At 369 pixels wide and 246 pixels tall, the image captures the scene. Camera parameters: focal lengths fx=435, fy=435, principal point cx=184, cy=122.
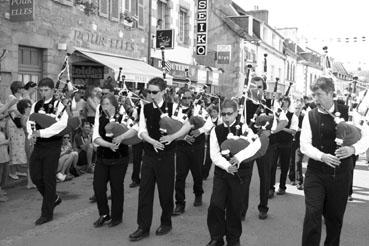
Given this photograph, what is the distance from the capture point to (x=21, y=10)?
404 inches

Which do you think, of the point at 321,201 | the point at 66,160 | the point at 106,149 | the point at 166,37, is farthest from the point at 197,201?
the point at 166,37

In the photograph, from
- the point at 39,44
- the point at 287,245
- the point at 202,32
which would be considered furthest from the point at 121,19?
the point at 287,245

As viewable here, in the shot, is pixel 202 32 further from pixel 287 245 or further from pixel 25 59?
pixel 287 245

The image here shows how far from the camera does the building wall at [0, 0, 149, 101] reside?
1062 centimetres

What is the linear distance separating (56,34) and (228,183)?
9.25m

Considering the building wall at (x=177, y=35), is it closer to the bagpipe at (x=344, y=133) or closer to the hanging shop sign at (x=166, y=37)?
the hanging shop sign at (x=166, y=37)

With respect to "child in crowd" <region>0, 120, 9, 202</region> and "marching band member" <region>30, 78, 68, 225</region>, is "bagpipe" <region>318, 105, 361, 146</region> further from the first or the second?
"child in crowd" <region>0, 120, 9, 202</region>

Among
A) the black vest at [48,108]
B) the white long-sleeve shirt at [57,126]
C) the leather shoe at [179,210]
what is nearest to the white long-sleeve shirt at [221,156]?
the leather shoe at [179,210]

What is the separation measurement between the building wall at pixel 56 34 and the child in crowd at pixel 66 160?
314 centimetres

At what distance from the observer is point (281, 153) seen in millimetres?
7523

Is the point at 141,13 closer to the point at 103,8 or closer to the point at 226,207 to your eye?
the point at 103,8

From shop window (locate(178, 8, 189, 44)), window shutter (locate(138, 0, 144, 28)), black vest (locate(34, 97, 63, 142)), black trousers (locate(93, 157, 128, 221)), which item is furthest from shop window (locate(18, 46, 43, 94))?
shop window (locate(178, 8, 189, 44))

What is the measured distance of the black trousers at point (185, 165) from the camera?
251 inches

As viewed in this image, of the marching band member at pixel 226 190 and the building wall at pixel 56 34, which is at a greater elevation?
the building wall at pixel 56 34
